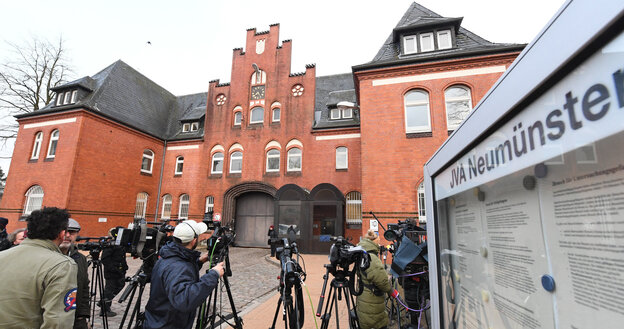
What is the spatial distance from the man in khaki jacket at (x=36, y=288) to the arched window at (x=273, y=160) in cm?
1537

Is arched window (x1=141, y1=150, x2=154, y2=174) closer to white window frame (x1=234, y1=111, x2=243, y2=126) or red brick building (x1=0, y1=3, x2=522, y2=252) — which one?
red brick building (x1=0, y1=3, x2=522, y2=252)

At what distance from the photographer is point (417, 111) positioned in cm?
1198

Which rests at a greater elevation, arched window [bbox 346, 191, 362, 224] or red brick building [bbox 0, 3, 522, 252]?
red brick building [bbox 0, 3, 522, 252]

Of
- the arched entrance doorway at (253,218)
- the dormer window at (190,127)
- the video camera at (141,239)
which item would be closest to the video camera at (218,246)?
the video camera at (141,239)

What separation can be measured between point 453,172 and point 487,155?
498mm

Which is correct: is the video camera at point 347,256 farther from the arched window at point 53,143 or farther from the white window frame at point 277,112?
the arched window at point 53,143

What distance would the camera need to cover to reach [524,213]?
3.95 ft

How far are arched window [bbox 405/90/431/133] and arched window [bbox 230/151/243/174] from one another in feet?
36.8

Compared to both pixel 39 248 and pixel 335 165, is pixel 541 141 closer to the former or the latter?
pixel 39 248

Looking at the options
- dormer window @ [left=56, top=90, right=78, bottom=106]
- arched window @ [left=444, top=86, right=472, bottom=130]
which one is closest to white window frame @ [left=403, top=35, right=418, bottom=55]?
arched window @ [left=444, top=86, right=472, bottom=130]

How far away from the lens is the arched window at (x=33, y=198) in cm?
1564

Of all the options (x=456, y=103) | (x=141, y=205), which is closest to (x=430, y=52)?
(x=456, y=103)

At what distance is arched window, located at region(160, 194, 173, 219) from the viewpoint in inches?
758

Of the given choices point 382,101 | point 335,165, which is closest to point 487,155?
point 382,101
